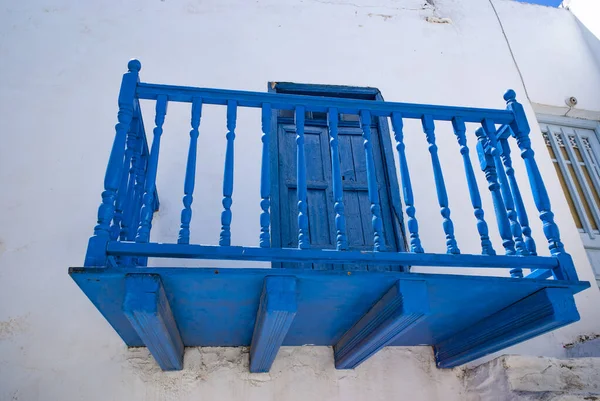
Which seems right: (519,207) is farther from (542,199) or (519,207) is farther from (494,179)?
A: (494,179)

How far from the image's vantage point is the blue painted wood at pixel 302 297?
2488 mm

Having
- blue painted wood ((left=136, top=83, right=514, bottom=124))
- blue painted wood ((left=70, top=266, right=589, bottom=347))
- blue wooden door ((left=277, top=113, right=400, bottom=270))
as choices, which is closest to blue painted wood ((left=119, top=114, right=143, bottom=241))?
blue painted wood ((left=136, top=83, right=514, bottom=124))

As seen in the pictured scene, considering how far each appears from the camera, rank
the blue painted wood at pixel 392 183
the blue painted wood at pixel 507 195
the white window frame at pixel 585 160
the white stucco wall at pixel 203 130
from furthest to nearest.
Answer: the white window frame at pixel 585 160 → the blue painted wood at pixel 392 183 → the white stucco wall at pixel 203 130 → the blue painted wood at pixel 507 195

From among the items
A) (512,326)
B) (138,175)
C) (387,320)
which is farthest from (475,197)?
(138,175)

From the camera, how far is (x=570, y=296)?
8.89 feet

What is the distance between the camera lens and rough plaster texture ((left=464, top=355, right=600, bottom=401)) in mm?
3053

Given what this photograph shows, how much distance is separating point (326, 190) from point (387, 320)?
5.10 ft

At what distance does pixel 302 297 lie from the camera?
2.73 meters

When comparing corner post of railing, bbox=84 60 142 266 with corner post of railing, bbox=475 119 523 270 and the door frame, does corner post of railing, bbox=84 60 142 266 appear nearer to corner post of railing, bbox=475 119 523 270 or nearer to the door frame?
the door frame

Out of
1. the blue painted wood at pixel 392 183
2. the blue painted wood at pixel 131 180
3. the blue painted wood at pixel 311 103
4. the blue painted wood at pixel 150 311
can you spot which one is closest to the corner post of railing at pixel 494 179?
the blue painted wood at pixel 311 103

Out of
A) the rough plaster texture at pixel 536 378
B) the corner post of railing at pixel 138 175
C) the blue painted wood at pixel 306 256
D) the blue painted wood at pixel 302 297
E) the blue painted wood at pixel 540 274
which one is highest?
the corner post of railing at pixel 138 175

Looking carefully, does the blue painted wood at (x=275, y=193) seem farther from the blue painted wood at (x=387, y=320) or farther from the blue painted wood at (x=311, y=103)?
the blue painted wood at (x=311, y=103)

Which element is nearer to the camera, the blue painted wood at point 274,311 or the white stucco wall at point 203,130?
the blue painted wood at point 274,311

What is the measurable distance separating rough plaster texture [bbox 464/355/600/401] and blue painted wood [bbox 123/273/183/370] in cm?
196
